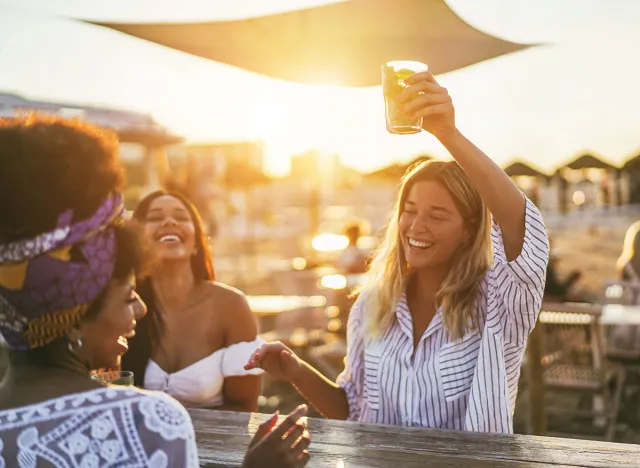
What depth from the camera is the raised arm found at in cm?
184

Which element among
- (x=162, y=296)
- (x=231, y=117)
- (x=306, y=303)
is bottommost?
(x=306, y=303)

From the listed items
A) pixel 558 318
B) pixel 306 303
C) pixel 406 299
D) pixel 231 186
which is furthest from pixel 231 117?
pixel 231 186

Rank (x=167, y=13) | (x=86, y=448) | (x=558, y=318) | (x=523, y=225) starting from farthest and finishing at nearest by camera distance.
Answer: (x=558, y=318), (x=167, y=13), (x=523, y=225), (x=86, y=448)

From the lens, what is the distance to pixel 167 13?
4113 mm

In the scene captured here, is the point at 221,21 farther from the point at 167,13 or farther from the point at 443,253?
the point at 443,253

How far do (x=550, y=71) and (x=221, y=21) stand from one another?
2128 millimetres

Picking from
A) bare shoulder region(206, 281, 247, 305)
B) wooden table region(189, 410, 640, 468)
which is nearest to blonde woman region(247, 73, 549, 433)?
wooden table region(189, 410, 640, 468)

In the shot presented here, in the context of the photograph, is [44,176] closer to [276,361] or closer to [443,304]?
[276,361]

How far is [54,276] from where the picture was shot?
115cm

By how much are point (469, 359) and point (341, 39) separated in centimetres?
261

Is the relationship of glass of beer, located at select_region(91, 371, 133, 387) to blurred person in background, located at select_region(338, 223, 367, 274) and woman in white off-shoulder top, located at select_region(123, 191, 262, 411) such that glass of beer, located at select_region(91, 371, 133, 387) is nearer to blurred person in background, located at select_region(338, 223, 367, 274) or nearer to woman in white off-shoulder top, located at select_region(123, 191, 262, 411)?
woman in white off-shoulder top, located at select_region(123, 191, 262, 411)

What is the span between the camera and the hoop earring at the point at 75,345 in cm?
124

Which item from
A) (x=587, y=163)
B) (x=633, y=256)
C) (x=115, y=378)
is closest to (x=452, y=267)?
(x=115, y=378)

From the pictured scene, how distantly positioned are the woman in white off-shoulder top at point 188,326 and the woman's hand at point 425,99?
151 cm
